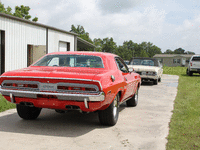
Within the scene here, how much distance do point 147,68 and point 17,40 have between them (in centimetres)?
797

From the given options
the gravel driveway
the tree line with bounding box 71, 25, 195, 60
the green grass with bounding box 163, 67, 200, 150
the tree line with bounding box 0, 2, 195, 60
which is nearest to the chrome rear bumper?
the gravel driveway

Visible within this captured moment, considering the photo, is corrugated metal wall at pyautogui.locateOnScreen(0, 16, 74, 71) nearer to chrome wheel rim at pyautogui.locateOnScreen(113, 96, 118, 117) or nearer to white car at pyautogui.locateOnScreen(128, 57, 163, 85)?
white car at pyautogui.locateOnScreen(128, 57, 163, 85)

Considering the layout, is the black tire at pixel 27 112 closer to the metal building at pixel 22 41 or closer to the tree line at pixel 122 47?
the metal building at pixel 22 41

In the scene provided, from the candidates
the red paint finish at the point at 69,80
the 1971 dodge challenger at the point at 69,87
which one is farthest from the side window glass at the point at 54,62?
the red paint finish at the point at 69,80

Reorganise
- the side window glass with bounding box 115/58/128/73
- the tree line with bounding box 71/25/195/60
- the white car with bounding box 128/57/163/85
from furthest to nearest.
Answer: the tree line with bounding box 71/25/195/60 < the white car with bounding box 128/57/163/85 < the side window glass with bounding box 115/58/128/73

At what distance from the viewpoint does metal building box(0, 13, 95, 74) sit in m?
A: 15.6

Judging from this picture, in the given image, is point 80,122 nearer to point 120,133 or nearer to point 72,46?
point 120,133

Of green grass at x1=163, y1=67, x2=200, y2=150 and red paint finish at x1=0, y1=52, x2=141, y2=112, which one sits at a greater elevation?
red paint finish at x1=0, y1=52, x2=141, y2=112

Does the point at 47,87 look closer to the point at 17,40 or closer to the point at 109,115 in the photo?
the point at 109,115

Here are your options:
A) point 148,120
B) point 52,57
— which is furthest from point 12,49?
point 148,120

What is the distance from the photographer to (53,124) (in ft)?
19.0

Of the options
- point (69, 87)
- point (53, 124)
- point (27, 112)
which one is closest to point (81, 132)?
point (53, 124)

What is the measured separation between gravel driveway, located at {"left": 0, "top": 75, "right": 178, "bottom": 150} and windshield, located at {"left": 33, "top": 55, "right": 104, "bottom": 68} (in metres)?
1.25

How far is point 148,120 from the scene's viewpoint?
649 cm
